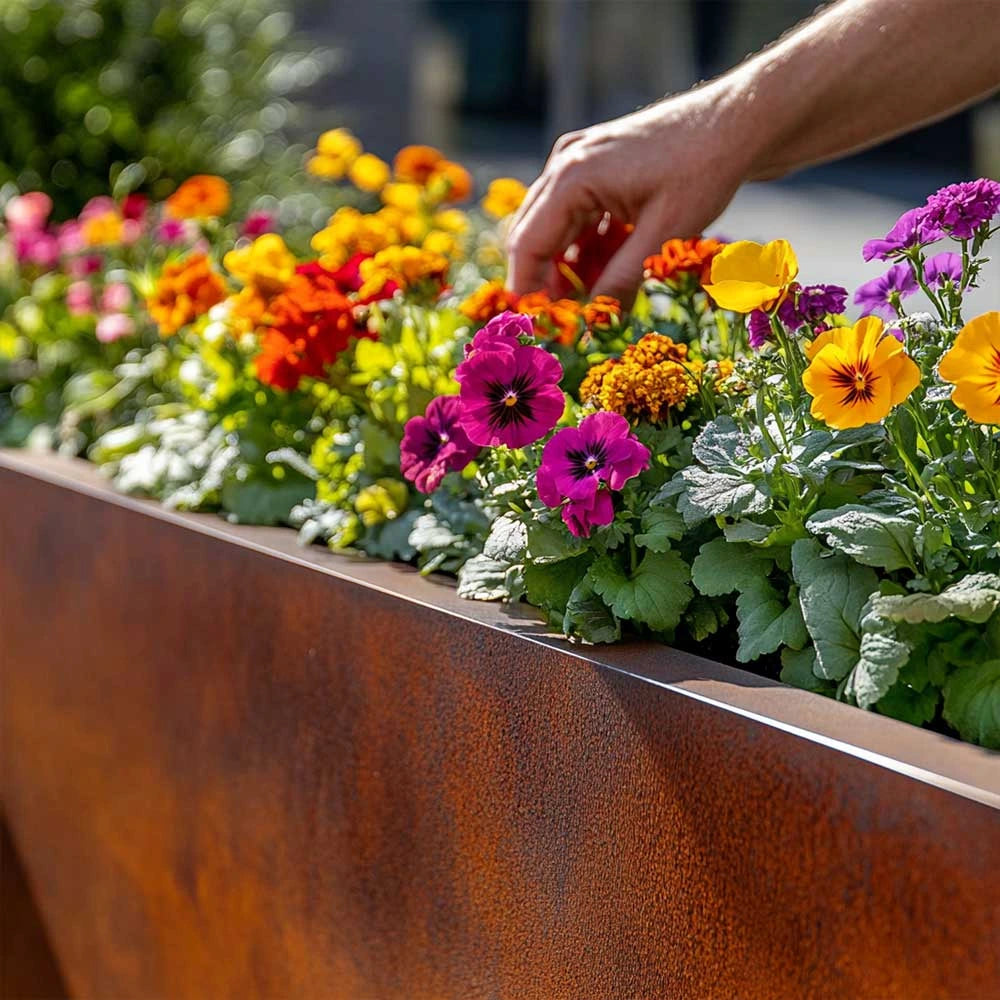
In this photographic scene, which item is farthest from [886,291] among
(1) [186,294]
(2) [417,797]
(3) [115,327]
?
(3) [115,327]

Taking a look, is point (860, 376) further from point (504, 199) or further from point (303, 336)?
point (504, 199)

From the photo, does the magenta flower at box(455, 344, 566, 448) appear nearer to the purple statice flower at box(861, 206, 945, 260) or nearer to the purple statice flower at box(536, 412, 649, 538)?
the purple statice flower at box(536, 412, 649, 538)

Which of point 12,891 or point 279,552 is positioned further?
point 12,891

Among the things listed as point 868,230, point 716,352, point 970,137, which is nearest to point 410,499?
point 716,352

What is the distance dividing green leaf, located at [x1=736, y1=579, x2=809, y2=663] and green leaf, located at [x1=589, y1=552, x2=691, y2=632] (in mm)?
57

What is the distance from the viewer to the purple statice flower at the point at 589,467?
1125mm

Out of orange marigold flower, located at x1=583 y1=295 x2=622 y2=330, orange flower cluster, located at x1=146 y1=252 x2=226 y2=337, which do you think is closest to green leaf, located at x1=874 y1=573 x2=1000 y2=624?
orange marigold flower, located at x1=583 y1=295 x2=622 y2=330

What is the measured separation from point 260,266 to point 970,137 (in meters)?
4.81

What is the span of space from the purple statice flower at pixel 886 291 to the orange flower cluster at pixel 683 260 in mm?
196

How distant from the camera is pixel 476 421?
1177 mm

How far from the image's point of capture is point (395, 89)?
23.1 feet

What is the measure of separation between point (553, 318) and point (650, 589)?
449mm

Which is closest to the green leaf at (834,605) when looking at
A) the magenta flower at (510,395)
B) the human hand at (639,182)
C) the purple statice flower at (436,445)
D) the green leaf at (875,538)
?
the green leaf at (875,538)

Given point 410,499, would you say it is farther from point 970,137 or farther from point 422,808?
point 970,137
